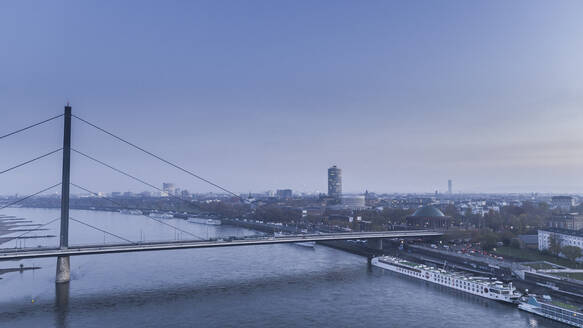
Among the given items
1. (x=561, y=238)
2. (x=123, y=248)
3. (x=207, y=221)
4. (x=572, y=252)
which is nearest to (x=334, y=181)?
(x=207, y=221)

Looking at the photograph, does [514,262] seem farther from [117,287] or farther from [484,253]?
[117,287]

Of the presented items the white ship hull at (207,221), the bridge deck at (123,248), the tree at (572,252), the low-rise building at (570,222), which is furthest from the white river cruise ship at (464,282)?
the white ship hull at (207,221)

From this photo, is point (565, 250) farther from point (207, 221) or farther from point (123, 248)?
point (207, 221)

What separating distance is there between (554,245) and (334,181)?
117 m

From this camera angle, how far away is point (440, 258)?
30422mm

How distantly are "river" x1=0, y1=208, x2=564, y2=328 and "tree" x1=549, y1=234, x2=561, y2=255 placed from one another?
42.1 ft

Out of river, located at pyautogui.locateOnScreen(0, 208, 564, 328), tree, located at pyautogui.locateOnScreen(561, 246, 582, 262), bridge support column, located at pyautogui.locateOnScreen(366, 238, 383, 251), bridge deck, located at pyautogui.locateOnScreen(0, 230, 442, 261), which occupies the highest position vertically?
bridge deck, located at pyautogui.locateOnScreen(0, 230, 442, 261)

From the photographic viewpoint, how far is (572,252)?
27.1 m

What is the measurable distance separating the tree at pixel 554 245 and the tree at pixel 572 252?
66.4 inches

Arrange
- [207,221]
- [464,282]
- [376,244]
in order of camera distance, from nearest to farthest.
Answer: [464,282]
[376,244]
[207,221]

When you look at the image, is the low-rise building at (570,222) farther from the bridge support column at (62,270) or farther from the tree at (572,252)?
the bridge support column at (62,270)

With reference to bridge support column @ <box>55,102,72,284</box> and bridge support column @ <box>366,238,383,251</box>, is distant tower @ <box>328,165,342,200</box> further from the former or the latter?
bridge support column @ <box>55,102,72,284</box>

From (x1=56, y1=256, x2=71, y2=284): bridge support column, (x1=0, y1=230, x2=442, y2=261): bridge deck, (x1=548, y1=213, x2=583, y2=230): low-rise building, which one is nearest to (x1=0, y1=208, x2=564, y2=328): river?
(x1=56, y1=256, x2=71, y2=284): bridge support column

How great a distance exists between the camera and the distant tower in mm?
146000
